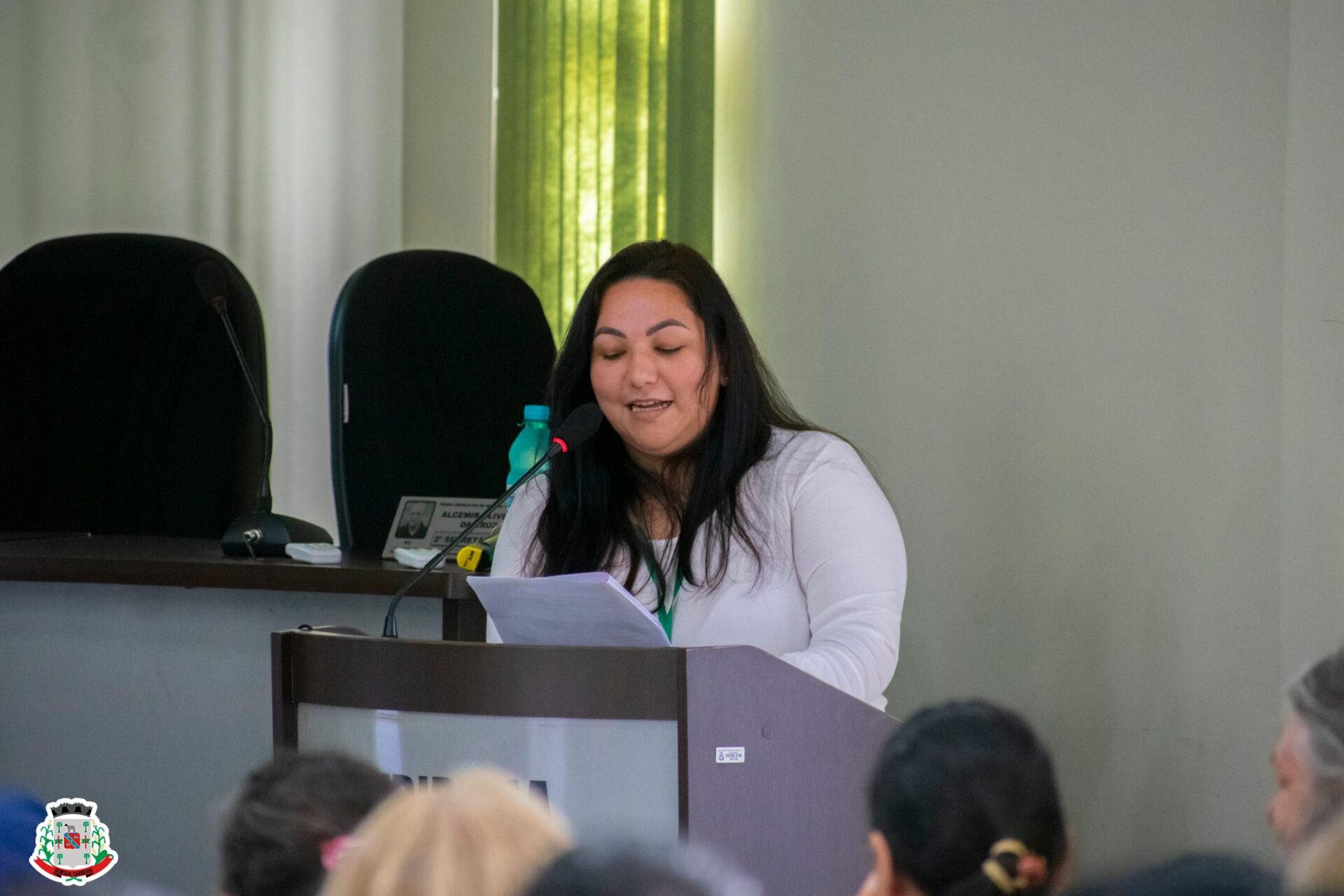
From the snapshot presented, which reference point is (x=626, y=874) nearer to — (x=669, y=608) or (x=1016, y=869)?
(x=1016, y=869)

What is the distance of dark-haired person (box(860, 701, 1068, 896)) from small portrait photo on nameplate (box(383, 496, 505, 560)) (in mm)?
1965

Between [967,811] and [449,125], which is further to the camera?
[449,125]

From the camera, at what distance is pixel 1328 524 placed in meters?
2.18

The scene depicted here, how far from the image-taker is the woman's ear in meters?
0.87

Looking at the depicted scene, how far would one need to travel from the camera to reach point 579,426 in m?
1.96

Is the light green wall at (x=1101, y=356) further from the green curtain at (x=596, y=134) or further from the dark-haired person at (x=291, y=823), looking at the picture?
the dark-haired person at (x=291, y=823)

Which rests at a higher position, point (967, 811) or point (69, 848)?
point (967, 811)

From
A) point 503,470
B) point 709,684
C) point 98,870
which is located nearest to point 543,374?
point 503,470

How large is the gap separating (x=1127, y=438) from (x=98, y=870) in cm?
194

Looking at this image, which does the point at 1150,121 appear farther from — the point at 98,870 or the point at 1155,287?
the point at 98,870

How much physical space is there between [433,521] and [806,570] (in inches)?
40.5

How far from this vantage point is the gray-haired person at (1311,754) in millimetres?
925

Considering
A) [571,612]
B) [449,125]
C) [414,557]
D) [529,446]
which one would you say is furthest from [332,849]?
[449,125]

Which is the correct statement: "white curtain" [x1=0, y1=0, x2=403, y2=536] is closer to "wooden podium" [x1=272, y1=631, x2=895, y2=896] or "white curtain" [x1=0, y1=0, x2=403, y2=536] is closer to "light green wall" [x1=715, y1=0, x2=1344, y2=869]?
"light green wall" [x1=715, y1=0, x2=1344, y2=869]
